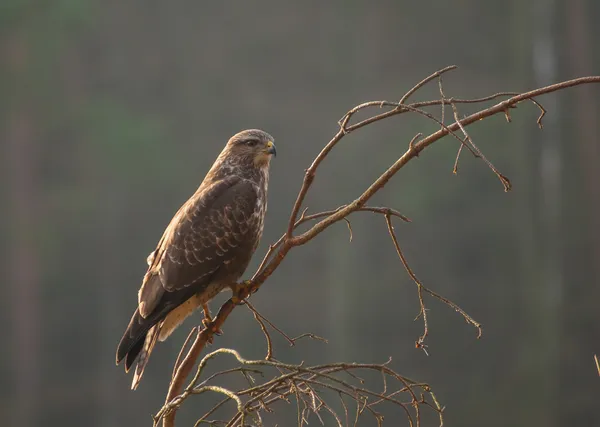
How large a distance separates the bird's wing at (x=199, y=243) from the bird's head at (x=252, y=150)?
0.22 m

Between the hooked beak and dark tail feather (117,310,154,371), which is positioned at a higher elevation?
the hooked beak

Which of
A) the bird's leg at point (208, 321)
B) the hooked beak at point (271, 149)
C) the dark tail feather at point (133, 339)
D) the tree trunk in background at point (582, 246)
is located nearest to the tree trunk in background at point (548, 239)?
the tree trunk in background at point (582, 246)

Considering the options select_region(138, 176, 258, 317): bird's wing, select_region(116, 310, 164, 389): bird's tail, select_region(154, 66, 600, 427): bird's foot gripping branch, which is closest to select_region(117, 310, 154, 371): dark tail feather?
select_region(116, 310, 164, 389): bird's tail

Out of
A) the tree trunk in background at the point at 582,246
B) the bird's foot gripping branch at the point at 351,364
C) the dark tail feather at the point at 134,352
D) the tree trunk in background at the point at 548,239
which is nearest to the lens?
the bird's foot gripping branch at the point at 351,364

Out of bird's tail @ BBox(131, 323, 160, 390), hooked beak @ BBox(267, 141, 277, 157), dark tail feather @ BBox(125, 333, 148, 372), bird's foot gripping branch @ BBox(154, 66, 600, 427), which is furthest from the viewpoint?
hooked beak @ BBox(267, 141, 277, 157)

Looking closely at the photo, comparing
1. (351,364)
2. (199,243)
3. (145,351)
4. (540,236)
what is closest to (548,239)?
(540,236)

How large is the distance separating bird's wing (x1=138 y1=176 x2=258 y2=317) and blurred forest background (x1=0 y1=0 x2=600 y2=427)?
5.76 m

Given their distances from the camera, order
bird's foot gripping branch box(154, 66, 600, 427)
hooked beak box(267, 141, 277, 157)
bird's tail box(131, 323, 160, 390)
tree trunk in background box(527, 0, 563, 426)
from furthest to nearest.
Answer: tree trunk in background box(527, 0, 563, 426) < hooked beak box(267, 141, 277, 157) < bird's tail box(131, 323, 160, 390) < bird's foot gripping branch box(154, 66, 600, 427)

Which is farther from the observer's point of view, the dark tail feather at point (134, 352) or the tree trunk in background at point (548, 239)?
the tree trunk in background at point (548, 239)

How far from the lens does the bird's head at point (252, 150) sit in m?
3.17

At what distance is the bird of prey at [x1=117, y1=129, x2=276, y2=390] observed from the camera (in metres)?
2.69

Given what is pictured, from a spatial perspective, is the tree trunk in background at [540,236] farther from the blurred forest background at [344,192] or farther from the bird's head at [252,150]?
the bird's head at [252,150]

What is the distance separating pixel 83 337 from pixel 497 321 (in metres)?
4.48

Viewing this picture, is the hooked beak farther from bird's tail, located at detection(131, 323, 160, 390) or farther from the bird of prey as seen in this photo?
bird's tail, located at detection(131, 323, 160, 390)
